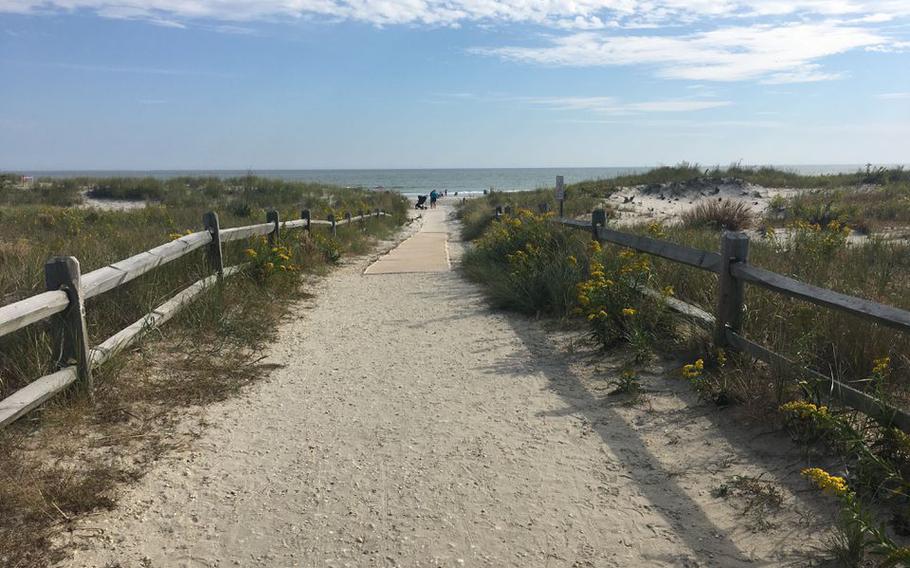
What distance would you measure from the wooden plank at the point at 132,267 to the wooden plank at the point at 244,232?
2.38 ft

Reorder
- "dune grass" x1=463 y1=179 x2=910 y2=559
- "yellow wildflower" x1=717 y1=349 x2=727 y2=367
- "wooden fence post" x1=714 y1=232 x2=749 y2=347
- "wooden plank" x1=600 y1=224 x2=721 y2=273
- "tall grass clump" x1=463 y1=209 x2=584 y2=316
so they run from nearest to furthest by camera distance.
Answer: "dune grass" x1=463 y1=179 x2=910 y2=559 → "yellow wildflower" x1=717 y1=349 x2=727 y2=367 → "wooden fence post" x1=714 y1=232 x2=749 y2=347 → "wooden plank" x1=600 y1=224 x2=721 y2=273 → "tall grass clump" x1=463 y1=209 x2=584 y2=316

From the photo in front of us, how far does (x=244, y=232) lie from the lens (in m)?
9.29

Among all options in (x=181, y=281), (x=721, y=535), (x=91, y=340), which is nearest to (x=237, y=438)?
(x=91, y=340)

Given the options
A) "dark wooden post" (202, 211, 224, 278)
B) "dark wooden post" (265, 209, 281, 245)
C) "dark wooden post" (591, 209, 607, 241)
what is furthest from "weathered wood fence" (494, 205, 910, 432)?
"dark wooden post" (265, 209, 281, 245)

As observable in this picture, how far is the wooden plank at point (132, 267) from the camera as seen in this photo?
4.70 metres

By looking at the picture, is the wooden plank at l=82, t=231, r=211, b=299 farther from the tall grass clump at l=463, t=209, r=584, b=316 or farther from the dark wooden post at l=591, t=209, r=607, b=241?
the dark wooden post at l=591, t=209, r=607, b=241

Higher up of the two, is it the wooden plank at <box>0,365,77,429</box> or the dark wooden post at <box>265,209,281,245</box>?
the dark wooden post at <box>265,209,281,245</box>

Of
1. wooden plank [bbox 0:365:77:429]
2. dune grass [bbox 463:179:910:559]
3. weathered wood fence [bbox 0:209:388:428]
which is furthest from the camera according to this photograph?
weathered wood fence [bbox 0:209:388:428]

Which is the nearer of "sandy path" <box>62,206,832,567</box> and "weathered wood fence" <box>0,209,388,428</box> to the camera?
"sandy path" <box>62,206,832,567</box>

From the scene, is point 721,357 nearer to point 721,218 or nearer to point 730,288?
point 730,288

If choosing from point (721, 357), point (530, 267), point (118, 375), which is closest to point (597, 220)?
point (530, 267)

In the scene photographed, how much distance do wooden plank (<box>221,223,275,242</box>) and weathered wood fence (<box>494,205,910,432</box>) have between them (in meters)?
5.22

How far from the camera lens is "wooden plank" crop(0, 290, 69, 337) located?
140 inches

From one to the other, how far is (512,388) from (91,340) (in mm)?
3492
